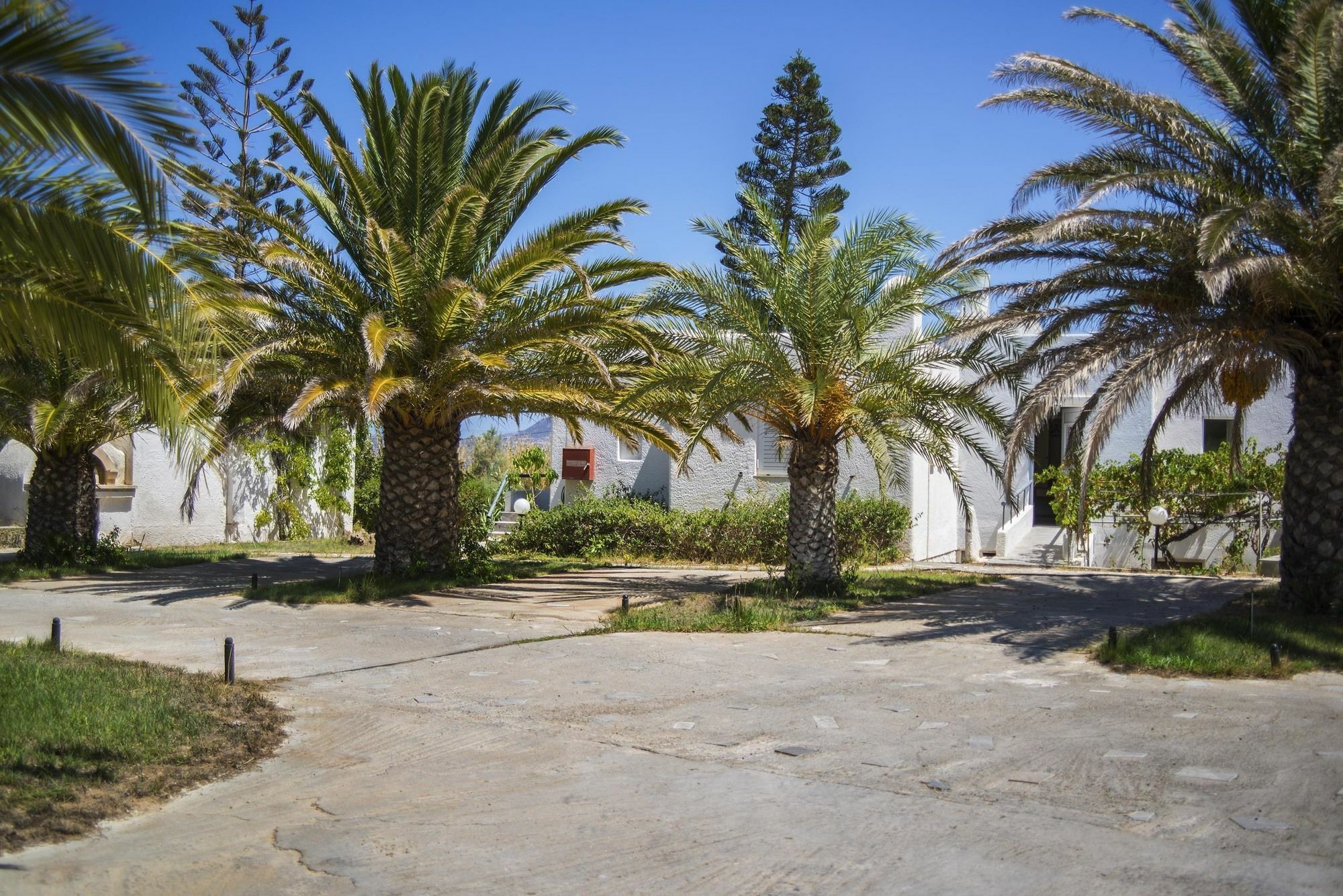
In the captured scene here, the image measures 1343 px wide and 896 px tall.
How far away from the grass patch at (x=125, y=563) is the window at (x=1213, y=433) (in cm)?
1900

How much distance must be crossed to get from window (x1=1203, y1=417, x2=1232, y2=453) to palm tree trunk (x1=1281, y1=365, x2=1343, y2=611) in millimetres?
11790

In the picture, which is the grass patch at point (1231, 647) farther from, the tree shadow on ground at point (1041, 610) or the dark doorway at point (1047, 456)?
the dark doorway at point (1047, 456)

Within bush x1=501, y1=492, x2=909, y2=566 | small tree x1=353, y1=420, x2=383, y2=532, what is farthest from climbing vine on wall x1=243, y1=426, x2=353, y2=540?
bush x1=501, y1=492, x2=909, y2=566

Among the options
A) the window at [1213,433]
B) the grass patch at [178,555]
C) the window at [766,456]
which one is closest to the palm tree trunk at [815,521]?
the window at [766,456]

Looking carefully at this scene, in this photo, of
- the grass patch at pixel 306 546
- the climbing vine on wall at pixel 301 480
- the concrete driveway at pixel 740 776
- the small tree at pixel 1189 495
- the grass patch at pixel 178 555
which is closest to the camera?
the concrete driveway at pixel 740 776

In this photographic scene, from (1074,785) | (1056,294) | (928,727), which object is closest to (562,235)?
(1056,294)

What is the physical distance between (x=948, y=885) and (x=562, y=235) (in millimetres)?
10675

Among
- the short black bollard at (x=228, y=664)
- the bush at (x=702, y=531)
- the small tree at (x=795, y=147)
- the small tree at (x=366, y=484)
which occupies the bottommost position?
the short black bollard at (x=228, y=664)

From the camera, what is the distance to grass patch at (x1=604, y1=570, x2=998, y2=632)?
11.8 metres

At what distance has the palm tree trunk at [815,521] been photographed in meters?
13.9

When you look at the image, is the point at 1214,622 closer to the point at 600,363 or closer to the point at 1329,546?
the point at 1329,546

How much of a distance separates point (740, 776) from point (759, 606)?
20.8 ft

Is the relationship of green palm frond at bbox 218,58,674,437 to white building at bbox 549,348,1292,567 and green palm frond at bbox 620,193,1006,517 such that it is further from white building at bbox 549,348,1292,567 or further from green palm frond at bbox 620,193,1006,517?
white building at bbox 549,348,1292,567

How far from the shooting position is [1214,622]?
35.8 ft
